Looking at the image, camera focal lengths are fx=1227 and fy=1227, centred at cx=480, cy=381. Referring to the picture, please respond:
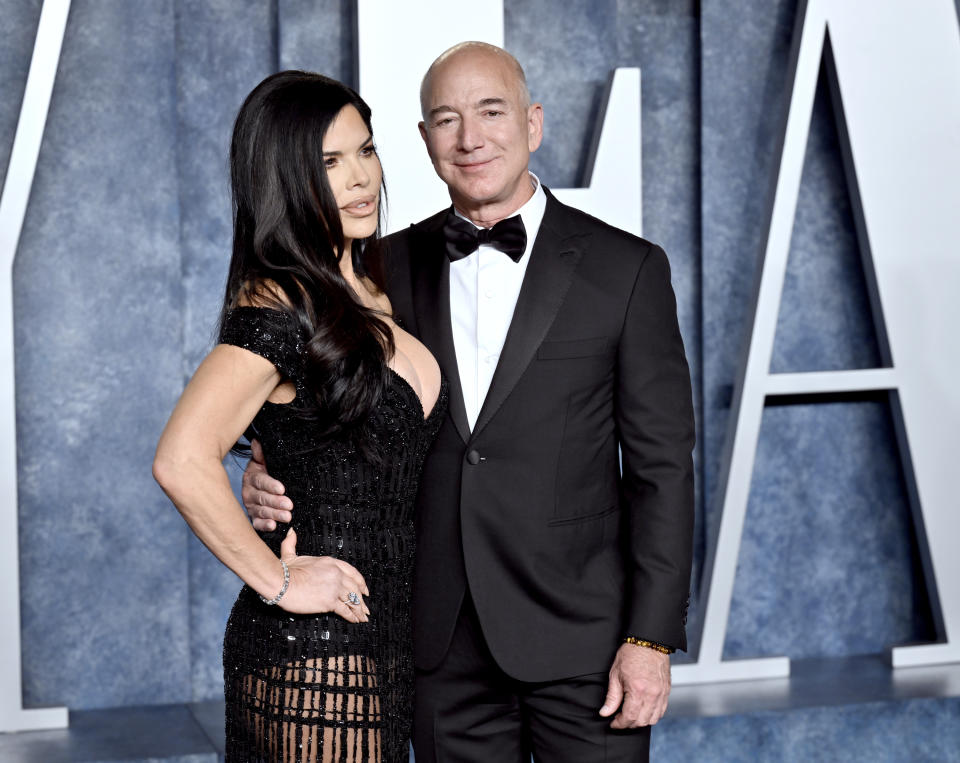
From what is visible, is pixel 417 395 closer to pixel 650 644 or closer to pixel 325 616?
pixel 325 616

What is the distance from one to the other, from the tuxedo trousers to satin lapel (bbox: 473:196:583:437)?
360 mm

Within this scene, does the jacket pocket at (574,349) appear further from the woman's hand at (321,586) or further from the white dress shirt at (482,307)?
the woman's hand at (321,586)

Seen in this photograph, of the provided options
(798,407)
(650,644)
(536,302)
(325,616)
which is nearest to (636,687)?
(650,644)

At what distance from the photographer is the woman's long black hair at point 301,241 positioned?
68.8 inches

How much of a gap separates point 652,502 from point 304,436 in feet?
2.09

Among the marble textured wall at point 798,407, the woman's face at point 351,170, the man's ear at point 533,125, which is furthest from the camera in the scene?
the marble textured wall at point 798,407

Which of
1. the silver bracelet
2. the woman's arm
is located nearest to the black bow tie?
the woman's arm

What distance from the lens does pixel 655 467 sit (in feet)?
6.82

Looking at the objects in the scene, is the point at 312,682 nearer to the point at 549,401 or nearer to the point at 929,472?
the point at 549,401

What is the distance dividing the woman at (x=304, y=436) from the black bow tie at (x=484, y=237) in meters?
0.35

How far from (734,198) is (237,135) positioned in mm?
2180

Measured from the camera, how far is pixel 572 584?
210cm

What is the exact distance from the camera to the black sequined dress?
176cm

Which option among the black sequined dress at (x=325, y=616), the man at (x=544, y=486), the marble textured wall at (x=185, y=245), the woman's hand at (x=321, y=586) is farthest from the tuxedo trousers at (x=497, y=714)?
the marble textured wall at (x=185, y=245)
